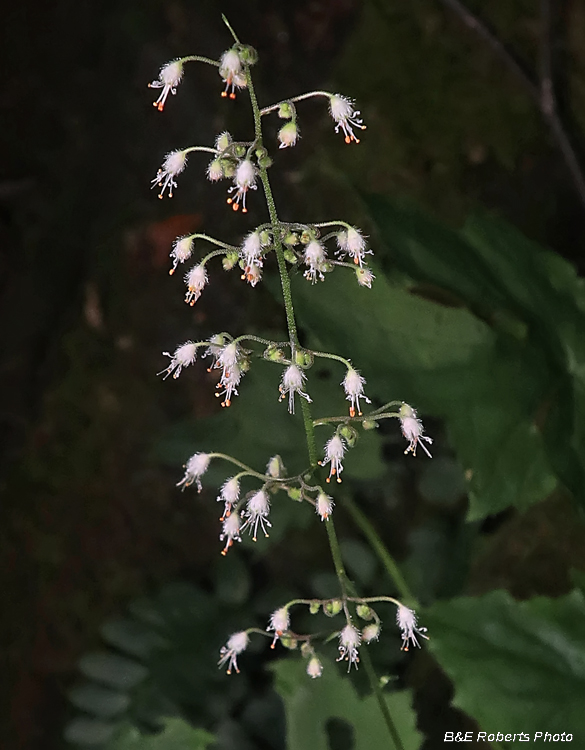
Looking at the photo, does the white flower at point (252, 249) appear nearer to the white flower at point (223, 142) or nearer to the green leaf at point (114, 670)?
the white flower at point (223, 142)

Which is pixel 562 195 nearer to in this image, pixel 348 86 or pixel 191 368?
pixel 348 86

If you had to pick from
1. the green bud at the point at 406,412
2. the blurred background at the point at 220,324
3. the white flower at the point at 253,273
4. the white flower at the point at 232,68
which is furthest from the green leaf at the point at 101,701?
the white flower at the point at 232,68

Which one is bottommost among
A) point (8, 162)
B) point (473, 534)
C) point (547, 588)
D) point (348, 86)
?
point (547, 588)

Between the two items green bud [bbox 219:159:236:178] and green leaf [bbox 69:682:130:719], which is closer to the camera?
green bud [bbox 219:159:236:178]

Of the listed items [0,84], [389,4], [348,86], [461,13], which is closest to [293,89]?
[348,86]

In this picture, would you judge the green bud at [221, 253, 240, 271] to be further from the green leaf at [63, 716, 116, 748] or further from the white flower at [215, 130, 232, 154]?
the green leaf at [63, 716, 116, 748]

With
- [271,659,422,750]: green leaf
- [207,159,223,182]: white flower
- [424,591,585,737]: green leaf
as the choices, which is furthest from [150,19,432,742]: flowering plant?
[271,659,422,750]: green leaf
